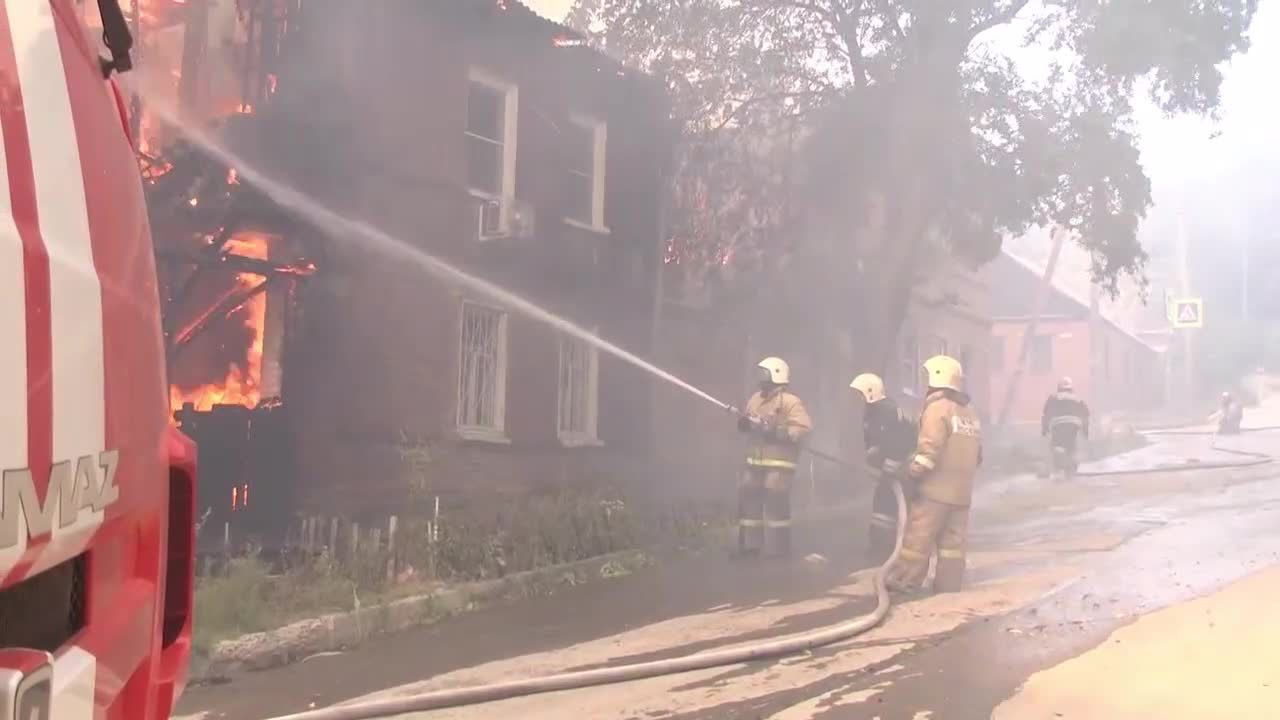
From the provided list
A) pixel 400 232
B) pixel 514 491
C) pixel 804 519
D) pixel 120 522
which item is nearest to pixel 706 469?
pixel 804 519

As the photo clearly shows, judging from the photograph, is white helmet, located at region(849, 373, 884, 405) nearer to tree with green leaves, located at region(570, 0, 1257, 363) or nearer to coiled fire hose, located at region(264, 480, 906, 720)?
coiled fire hose, located at region(264, 480, 906, 720)

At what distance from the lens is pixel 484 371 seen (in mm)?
12039

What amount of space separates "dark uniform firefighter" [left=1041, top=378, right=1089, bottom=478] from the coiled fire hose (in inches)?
485

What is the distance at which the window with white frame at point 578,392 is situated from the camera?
13.2 m

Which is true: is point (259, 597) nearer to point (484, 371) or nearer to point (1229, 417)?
point (484, 371)

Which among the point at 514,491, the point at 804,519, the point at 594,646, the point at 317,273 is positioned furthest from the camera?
the point at 804,519

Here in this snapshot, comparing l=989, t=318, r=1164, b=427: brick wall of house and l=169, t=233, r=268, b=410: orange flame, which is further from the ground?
l=989, t=318, r=1164, b=427: brick wall of house

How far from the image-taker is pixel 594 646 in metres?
6.67

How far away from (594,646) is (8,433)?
583 centimetres

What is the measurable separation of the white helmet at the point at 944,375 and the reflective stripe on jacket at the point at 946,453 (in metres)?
0.12

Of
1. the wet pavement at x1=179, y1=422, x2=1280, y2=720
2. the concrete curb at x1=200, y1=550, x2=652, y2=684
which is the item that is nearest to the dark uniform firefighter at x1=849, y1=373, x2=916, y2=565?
the wet pavement at x1=179, y1=422, x2=1280, y2=720

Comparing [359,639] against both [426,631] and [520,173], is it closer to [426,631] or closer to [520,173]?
[426,631]

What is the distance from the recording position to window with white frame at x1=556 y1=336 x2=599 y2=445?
13.2m

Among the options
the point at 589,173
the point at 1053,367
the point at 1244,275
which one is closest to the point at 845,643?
the point at 589,173
